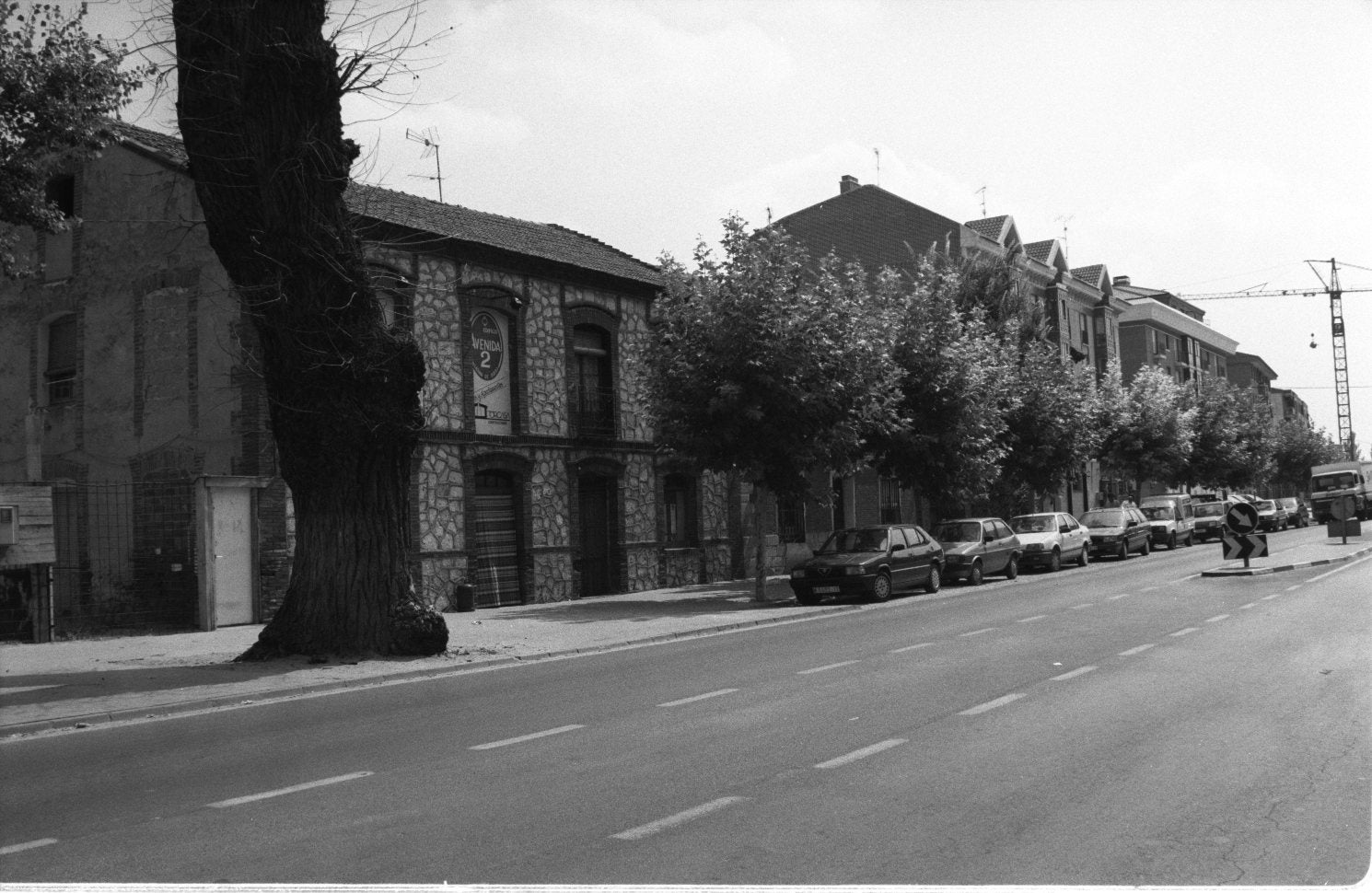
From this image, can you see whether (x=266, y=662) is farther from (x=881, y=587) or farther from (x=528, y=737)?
(x=881, y=587)

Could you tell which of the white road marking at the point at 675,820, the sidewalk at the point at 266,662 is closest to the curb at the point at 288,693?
the sidewalk at the point at 266,662

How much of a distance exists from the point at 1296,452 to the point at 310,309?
92441 millimetres

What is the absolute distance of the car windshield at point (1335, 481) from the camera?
69.0 meters

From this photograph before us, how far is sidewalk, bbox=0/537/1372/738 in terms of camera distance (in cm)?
1099

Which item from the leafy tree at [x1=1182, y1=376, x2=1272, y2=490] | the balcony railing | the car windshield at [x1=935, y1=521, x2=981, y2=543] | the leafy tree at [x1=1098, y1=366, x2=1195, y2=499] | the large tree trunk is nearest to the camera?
the large tree trunk

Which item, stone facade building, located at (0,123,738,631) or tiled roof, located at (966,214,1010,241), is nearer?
stone facade building, located at (0,123,738,631)

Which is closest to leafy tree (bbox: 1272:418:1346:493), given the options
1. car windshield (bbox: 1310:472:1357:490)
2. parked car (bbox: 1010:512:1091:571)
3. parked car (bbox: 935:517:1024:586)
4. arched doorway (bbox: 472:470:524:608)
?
car windshield (bbox: 1310:472:1357:490)

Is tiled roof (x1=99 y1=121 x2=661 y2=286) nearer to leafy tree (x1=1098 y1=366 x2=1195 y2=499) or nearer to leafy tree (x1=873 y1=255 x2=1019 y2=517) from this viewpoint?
leafy tree (x1=873 y1=255 x2=1019 y2=517)

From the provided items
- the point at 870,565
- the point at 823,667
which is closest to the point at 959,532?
the point at 870,565

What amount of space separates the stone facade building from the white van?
2179cm

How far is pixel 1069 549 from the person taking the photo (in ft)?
110

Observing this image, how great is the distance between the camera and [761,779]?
685 cm

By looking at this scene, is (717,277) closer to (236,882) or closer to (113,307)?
(113,307)

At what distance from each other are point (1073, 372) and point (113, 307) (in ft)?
100.0
